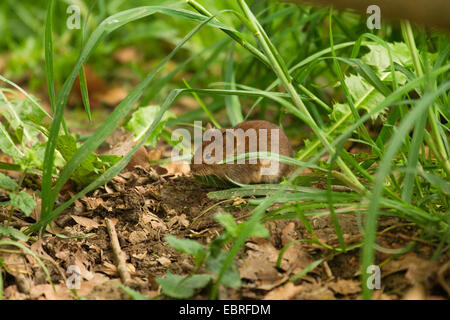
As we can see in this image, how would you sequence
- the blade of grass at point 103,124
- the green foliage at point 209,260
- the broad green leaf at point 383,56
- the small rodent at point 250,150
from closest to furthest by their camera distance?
the green foliage at point 209,260
the blade of grass at point 103,124
the broad green leaf at point 383,56
the small rodent at point 250,150

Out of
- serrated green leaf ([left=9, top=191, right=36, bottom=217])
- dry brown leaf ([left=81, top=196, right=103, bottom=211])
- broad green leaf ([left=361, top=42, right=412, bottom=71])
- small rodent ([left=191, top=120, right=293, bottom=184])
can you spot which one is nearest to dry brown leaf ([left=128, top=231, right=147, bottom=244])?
dry brown leaf ([left=81, top=196, right=103, bottom=211])

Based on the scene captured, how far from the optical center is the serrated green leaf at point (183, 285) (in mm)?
2029

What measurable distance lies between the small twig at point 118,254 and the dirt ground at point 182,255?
31 millimetres

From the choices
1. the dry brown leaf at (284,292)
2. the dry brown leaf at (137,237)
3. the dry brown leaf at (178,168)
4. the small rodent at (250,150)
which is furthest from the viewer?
the dry brown leaf at (178,168)

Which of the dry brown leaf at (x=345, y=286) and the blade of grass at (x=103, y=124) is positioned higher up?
the blade of grass at (x=103, y=124)

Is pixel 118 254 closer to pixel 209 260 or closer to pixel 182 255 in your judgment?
pixel 182 255

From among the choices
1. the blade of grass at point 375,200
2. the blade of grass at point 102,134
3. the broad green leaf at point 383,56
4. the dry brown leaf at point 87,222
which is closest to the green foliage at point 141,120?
the dry brown leaf at point 87,222

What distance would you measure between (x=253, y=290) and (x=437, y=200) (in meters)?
1.03

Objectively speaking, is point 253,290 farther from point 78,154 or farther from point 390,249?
point 78,154

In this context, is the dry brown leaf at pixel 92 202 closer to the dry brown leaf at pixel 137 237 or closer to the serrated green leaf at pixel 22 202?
the dry brown leaf at pixel 137 237

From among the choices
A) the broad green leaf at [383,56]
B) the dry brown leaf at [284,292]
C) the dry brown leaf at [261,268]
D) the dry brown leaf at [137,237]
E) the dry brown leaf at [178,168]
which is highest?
the broad green leaf at [383,56]

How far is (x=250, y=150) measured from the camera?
3.52 meters

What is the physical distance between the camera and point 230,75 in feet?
12.5

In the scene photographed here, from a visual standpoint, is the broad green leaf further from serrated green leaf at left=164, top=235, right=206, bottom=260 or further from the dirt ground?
serrated green leaf at left=164, top=235, right=206, bottom=260
